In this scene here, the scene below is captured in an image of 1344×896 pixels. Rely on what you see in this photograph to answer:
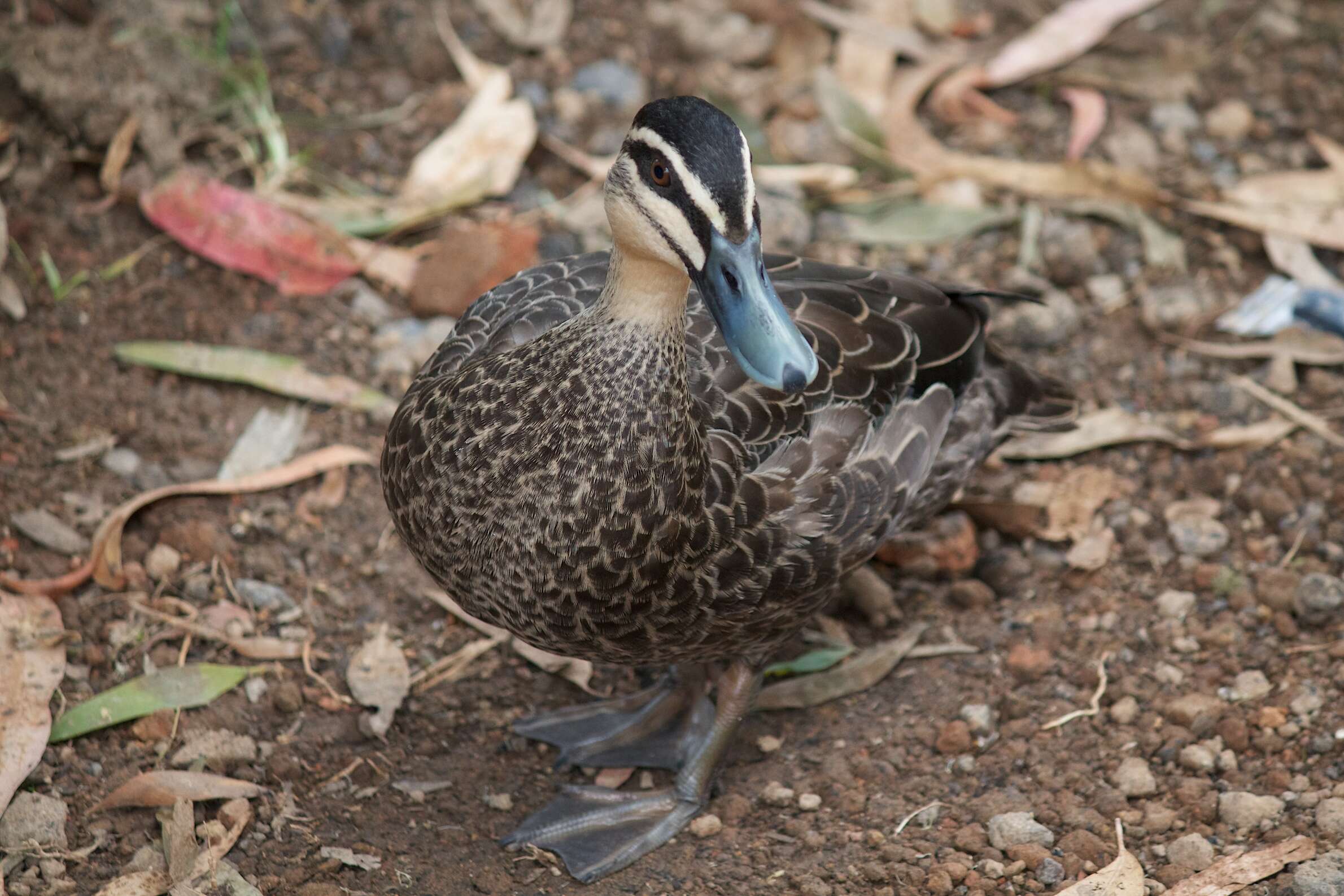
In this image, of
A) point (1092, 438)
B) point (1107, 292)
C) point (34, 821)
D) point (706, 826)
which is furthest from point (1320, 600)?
point (34, 821)

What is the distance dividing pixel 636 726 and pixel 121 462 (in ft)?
6.07

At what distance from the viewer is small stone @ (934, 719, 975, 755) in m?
3.80

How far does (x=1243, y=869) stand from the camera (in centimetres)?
326

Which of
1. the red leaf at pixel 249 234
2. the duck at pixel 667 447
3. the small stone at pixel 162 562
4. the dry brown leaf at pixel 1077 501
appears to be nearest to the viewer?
the duck at pixel 667 447

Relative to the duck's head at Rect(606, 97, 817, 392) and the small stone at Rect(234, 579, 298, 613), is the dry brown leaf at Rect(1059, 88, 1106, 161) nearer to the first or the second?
the duck's head at Rect(606, 97, 817, 392)

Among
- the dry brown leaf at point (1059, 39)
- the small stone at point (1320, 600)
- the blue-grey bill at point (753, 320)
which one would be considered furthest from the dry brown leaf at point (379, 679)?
the dry brown leaf at point (1059, 39)

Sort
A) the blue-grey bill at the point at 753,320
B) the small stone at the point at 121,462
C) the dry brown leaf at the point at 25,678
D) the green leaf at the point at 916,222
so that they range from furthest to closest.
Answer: the green leaf at the point at 916,222 → the small stone at the point at 121,462 → the dry brown leaf at the point at 25,678 → the blue-grey bill at the point at 753,320

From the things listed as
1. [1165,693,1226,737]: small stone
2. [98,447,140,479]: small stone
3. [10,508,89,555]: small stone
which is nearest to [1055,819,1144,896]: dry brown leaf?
[1165,693,1226,737]: small stone

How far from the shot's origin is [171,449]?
4.45 meters

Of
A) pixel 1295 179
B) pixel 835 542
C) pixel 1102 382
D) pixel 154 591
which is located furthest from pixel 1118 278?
pixel 154 591

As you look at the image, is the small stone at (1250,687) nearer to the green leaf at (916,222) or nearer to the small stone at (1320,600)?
the small stone at (1320,600)

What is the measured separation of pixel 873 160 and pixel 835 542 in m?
2.74

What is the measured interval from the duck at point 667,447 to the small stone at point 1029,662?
1.85 ft

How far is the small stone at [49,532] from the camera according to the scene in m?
3.99
